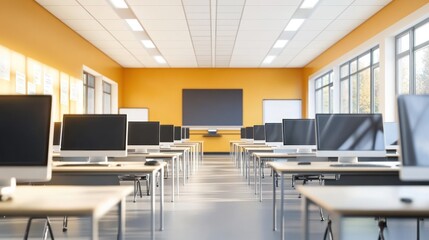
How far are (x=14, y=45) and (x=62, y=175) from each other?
13.9ft

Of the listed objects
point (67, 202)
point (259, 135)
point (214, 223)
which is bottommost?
point (214, 223)

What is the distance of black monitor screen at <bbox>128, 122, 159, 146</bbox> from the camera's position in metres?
5.69

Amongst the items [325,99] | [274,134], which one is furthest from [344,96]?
[274,134]

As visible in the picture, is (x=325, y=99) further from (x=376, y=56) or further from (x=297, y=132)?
(x=297, y=132)

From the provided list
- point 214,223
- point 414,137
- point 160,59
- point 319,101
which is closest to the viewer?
point 414,137

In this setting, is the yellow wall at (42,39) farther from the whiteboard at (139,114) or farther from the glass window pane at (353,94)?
the glass window pane at (353,94)

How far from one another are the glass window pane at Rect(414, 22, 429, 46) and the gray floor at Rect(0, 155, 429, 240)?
3622mm

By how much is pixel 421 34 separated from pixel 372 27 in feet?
5.27

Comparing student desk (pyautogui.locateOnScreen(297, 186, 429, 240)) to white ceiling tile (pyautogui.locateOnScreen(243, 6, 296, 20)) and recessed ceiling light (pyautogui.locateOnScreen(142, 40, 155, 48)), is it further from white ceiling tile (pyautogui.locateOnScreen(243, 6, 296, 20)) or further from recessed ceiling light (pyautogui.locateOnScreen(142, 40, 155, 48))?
recessed ceiling light (pyautogui.locateOnScreen(142, 40, 155, 48))

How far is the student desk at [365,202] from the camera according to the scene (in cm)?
168

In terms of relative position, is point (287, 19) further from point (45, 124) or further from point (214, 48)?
point (45, 124)

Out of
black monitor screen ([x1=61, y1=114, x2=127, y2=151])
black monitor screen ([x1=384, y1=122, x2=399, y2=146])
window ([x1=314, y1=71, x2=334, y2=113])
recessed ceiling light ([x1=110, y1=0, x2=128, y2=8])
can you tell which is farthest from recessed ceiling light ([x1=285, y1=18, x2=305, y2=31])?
black monitor screen ([x1=61, y1=114, x2=127, y2=151])

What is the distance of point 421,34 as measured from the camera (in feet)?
24.5

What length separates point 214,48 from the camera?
12.2m
